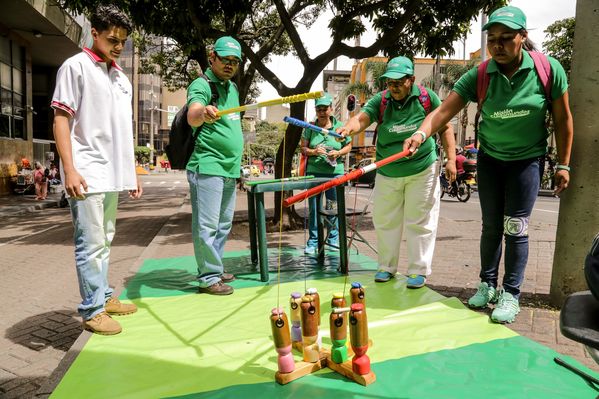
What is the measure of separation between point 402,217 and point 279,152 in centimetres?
459

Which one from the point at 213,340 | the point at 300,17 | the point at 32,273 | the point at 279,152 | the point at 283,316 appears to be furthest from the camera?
the point at 300,17

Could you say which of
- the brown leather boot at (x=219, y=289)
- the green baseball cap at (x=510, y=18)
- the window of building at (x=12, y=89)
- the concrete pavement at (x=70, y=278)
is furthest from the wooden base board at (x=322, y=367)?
the window of building at (x=12, y=89)

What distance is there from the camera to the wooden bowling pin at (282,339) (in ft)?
7.55

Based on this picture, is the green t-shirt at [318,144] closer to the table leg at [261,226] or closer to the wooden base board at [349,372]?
the table leg at [261,226]

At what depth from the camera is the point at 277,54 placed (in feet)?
56.8

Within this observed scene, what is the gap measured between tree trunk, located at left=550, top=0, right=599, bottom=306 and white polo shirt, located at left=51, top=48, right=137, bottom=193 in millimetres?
3198

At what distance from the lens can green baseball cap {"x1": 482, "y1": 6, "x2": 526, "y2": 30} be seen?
2.93 meters

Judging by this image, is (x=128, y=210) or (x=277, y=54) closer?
(x=128, y=210)

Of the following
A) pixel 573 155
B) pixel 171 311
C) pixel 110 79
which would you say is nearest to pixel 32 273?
pixel 171 311

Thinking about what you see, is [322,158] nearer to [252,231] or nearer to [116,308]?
[252,231]

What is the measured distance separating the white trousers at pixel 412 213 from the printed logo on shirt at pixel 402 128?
0.36 metres

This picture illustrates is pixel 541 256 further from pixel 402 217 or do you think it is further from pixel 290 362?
pixel 290 362

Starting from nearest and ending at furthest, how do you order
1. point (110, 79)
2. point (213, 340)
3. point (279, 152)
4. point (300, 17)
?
point (213, 340) < point (110, 79) < point (279, 152) < point (300, 17)

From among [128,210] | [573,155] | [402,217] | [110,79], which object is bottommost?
[128,210]
